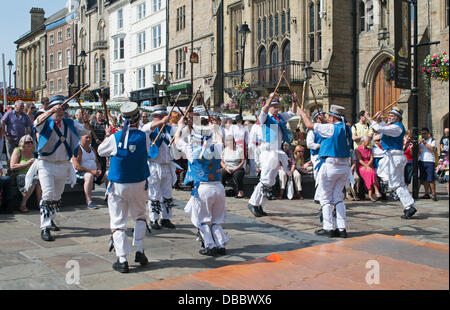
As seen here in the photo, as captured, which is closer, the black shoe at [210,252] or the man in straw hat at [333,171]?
the black shoe at [210,252]

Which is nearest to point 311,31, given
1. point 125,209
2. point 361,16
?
point 361,16

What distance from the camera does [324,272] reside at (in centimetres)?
505

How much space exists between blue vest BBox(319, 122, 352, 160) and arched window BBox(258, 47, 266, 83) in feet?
70.1

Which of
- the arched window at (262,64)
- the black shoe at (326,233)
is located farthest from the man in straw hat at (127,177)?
the arched window at (262,64)

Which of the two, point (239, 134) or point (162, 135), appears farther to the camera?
point (239, 134)

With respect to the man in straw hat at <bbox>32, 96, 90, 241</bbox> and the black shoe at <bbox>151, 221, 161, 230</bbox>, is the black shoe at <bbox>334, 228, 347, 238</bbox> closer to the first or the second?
the black shoe at <bbox>151, 221, 161, 230</bbox>

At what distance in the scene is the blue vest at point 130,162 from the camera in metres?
5.50

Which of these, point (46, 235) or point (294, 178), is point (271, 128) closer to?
point (294, 178)

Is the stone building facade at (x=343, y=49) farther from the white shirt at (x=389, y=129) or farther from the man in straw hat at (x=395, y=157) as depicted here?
the white shirt at (x=389, y=129)

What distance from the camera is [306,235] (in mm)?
7254

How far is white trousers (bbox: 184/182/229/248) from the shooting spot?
20.1 ft

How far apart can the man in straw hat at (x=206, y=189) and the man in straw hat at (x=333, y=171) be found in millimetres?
1675

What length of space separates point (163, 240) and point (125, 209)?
146 cm

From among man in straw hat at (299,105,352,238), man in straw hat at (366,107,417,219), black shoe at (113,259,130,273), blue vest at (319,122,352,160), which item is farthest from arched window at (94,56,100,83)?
black shoe at (113,259,130,273)
